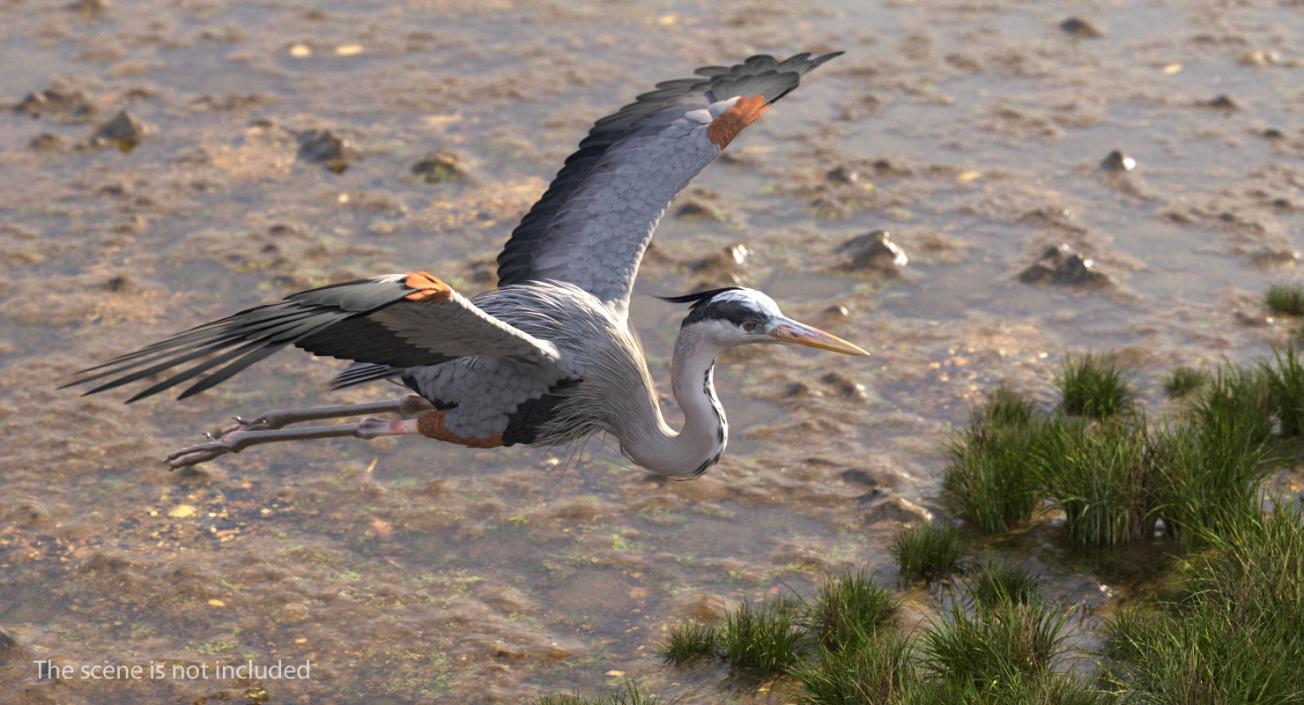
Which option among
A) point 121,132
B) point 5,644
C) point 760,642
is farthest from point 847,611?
point 121,132

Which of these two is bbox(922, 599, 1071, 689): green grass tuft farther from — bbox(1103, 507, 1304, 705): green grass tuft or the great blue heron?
the great blue heron

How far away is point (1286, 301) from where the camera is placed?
9.68 metres

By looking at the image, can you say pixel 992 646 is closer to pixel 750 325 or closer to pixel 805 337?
pixel 805 337

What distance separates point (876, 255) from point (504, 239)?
2426 mm

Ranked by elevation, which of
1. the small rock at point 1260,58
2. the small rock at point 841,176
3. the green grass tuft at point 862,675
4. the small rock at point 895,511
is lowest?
the small rock at point 895,511

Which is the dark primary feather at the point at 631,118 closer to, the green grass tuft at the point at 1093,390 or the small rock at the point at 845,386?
the small rock at the point at 845,386

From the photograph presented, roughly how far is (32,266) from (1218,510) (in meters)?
7.18

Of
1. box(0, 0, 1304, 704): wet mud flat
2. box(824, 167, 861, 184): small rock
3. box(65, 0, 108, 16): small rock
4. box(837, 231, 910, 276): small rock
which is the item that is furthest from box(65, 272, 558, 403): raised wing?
box(65, 0, 108, 16): small rock

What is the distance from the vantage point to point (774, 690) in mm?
6742

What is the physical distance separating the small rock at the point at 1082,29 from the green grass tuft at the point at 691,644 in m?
8.70

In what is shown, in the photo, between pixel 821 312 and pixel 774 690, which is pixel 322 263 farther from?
pixel 774 690

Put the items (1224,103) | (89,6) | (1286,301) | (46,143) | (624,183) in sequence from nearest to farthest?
1. (624,183)
2. (1286,301)
3. (46,143)
4. (1224,103)
5. (89,6)

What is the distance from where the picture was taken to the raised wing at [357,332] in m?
5.50

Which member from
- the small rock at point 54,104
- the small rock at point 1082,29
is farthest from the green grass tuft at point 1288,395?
the small rock at point 54,104
